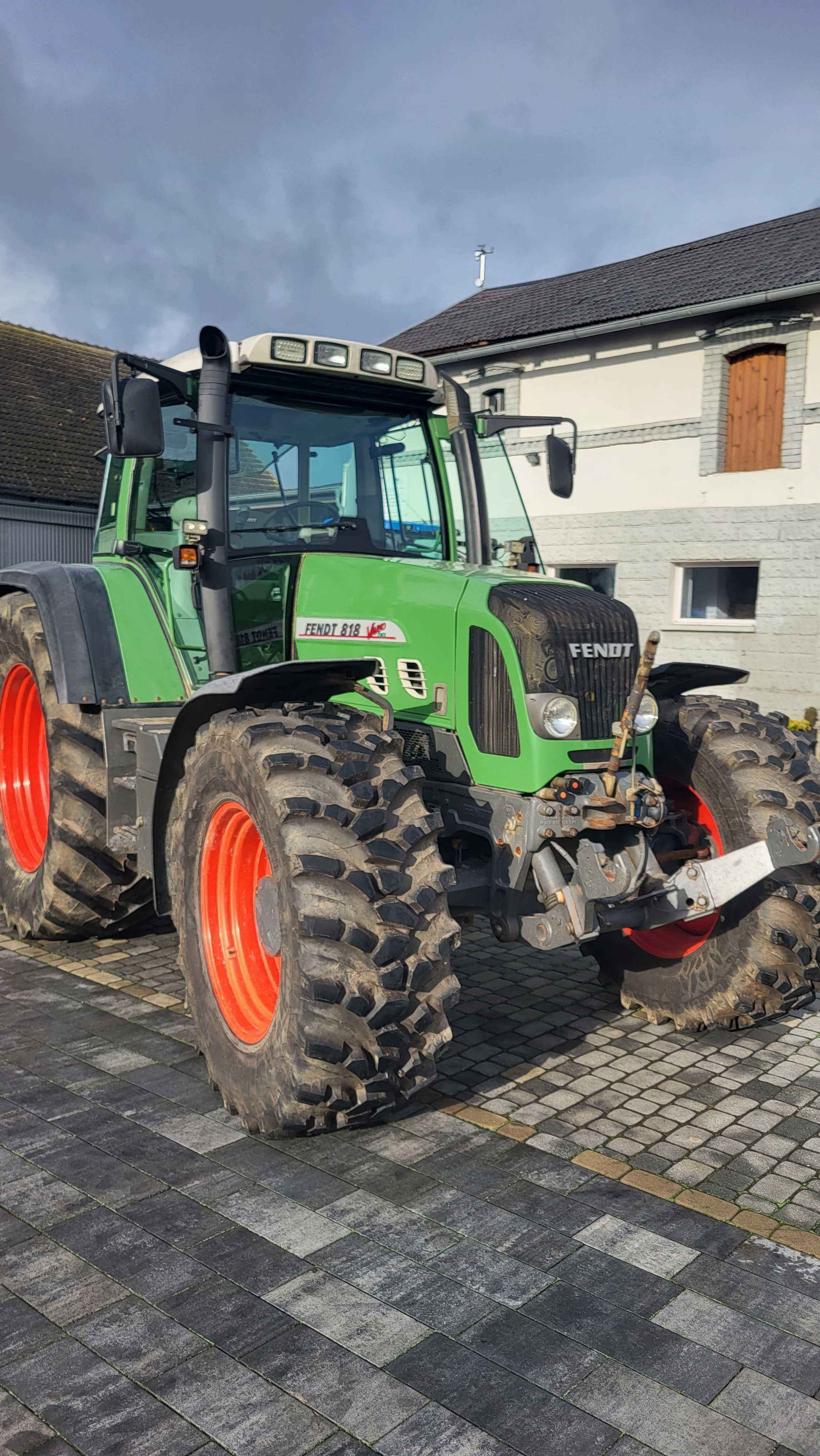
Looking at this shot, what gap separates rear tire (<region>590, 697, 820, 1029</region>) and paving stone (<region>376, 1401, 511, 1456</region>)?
2.35 m

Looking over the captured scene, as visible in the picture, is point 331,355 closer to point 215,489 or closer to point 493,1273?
point 215,489

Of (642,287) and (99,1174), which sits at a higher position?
(642,287)

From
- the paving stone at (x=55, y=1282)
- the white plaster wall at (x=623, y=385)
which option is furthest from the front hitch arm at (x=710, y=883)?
the white plaster wall at (x=623, y=385)

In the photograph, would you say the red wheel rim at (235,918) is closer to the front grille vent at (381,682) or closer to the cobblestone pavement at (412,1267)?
the cobblestone pavement at (412,1267)

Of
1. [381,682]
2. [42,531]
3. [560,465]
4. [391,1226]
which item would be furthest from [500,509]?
[42,531]

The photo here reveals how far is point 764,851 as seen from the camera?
398 centimetres

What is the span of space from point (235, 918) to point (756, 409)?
36.1ft

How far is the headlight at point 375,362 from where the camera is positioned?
461cm

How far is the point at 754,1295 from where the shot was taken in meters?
2.86

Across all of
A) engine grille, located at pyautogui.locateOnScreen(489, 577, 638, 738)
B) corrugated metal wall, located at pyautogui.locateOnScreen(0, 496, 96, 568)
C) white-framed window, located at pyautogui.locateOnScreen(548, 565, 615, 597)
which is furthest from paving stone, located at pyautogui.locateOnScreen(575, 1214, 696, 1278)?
corrugated metal wall, located at pyautogui.locateOnScreen(0, 496, 96, 568)

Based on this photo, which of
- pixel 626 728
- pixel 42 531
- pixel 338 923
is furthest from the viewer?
pixel 42 531

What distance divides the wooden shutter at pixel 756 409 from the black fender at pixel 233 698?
1013cm

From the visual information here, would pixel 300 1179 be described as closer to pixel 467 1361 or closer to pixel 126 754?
pixel 467 1361

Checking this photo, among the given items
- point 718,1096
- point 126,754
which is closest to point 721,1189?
point 718,1096
